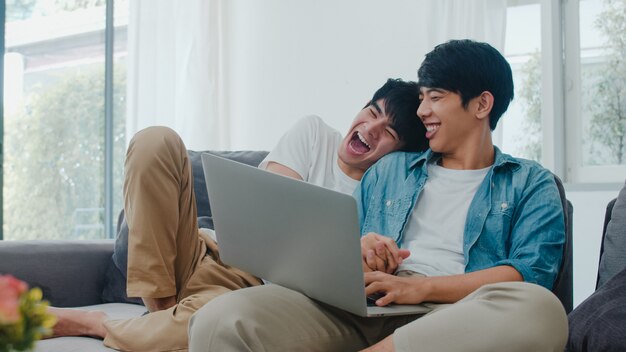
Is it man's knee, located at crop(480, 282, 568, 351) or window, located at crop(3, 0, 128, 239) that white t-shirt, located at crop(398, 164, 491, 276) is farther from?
window, located at crop(3, 0, 128, 239)

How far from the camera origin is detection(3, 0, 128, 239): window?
4.00 m

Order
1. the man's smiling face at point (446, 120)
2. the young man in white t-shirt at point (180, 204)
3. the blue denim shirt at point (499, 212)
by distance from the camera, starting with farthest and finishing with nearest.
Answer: the man's smiling face at point (446, 120), the young man in white t-shirt at point (180, 204), the blue denim shirt at point (499, 212)

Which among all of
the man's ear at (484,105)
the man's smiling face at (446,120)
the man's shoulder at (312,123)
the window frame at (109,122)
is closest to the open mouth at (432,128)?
the man's smiling face at (446,120)

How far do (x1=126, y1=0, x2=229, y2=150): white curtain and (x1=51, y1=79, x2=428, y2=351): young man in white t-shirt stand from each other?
2.09m

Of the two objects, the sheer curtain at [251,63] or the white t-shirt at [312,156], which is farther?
the sheer curtain at [251,63]

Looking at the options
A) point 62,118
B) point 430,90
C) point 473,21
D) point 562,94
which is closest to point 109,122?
point 62,118

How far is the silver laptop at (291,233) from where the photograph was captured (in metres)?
1.14

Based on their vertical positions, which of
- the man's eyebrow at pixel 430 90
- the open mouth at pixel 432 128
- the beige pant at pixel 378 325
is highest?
the man's eyebrow at pixel 430 90

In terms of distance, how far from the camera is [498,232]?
156 centimetres

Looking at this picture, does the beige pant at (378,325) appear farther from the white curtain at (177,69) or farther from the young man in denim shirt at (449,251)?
the white curtain at (177,69)

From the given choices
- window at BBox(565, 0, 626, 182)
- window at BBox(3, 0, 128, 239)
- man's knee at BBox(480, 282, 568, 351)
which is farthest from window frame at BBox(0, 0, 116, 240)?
man's knee at BBox(480, 282, 568, 351)

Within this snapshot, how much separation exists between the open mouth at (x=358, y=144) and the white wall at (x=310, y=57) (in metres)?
1.58

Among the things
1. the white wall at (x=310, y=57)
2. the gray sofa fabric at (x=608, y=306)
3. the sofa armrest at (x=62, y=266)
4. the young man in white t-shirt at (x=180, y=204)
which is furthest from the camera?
the white wall at (x=310, y=57)

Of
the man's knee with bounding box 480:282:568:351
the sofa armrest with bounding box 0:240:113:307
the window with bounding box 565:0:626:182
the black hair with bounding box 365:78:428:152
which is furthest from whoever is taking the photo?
the window with bounding box 565:0:626:182
